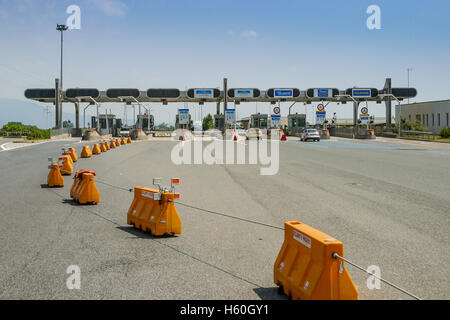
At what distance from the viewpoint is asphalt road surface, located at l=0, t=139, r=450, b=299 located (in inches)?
220

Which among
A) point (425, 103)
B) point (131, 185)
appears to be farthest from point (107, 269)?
point (425, 103)

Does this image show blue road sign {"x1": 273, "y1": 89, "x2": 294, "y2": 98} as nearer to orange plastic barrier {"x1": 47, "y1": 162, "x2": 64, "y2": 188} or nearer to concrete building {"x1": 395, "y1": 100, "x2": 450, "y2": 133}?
concrete building {"x1": 395, "y1": 100, "x2": 450, "y2": 133}

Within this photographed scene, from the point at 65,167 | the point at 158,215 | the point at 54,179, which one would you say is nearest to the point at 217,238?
the point at 158,215

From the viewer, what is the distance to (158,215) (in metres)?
8.23

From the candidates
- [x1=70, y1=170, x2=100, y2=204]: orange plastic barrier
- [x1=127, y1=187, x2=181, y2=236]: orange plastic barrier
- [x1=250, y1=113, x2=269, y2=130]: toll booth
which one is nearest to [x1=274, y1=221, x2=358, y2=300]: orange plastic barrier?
[x1=127, y1=187, x2=181, y2=236]: orange plastic barrier

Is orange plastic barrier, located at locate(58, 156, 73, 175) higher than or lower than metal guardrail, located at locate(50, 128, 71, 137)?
lower

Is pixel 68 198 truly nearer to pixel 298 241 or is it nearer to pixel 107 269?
pixel 107 269

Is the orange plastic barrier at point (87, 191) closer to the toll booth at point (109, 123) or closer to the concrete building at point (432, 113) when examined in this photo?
the toll booth at point (109, 123)

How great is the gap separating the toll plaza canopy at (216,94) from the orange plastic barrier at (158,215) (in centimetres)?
6164

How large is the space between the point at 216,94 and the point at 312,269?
66.9 meters

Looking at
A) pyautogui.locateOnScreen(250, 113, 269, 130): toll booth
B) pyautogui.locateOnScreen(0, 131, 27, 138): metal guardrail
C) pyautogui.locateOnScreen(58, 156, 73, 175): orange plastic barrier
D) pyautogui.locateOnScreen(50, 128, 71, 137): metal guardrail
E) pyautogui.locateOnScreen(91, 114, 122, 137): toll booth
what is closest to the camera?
pyautogui.locateOnScreen(58, 156, 73, 175): orange plastic barrier

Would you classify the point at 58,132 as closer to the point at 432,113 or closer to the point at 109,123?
the point at 109,123

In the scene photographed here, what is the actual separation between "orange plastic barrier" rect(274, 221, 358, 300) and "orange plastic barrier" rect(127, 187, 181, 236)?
3.10 metres
